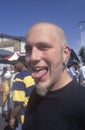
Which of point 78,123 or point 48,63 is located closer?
point 78,123

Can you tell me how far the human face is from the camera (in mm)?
2080

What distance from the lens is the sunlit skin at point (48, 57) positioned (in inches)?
81.9

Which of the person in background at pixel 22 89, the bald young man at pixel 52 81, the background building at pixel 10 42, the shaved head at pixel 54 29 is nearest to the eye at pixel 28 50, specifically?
the bald young man at pixel 52 81

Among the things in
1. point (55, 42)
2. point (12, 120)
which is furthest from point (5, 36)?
point (55, 42)

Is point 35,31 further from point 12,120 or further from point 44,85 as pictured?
point 12,120

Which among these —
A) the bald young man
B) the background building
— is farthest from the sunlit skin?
the background building

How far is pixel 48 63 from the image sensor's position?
2088mm

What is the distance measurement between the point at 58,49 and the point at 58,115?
Result: 43 centimetres

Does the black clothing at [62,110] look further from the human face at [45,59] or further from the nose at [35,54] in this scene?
the nose at [35,54]

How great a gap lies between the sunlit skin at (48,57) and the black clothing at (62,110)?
65mm

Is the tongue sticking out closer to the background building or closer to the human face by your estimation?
the human face

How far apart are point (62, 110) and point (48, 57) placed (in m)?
0.36

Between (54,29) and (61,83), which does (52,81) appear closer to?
(61,83)

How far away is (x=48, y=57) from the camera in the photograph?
209 centimetres
